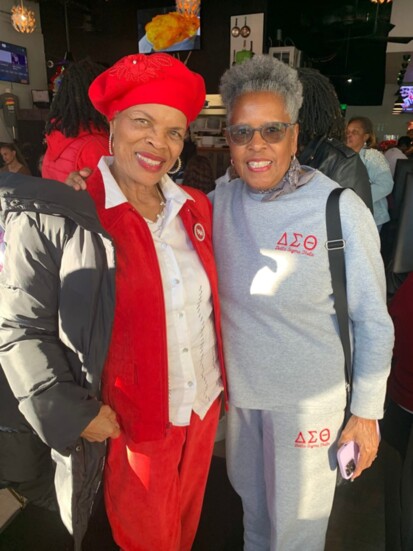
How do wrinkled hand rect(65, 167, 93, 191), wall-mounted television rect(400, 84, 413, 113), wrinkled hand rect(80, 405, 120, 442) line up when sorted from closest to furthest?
wrinkled hand rect(80, 405, 120, 442) < wrinkled hand rect(65, 167, 93, 191) < wall-mounted television rect(400, 84, 413, 113)

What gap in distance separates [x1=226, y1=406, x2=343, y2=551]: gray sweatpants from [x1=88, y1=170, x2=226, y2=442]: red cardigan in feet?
1.32

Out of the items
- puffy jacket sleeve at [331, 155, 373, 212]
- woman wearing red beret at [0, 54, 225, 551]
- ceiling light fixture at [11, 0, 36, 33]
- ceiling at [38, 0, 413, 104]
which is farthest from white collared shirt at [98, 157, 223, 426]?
ceiling light fixture at [11, 0, 36, 33]

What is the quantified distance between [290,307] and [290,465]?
0.55 metres

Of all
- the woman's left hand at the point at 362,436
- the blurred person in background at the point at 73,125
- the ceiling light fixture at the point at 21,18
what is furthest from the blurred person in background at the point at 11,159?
the woman's left hand at the point at 362,436

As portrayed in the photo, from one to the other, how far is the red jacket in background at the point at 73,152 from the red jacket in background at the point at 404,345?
143 cm

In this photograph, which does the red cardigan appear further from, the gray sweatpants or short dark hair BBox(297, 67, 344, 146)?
short dark hair BBox(297, 67, 344, 146)

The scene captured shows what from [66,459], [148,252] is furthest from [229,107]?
[66,459]

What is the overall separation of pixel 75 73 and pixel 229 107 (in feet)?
3.47

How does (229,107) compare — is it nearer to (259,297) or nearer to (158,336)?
(259,297)

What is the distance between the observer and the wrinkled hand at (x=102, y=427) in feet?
3.99

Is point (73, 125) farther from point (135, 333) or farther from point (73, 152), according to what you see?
point (135, 333)

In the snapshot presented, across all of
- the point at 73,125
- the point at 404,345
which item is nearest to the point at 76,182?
the point at 73,125

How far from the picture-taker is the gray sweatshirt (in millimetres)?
1336

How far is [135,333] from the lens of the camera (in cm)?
123
